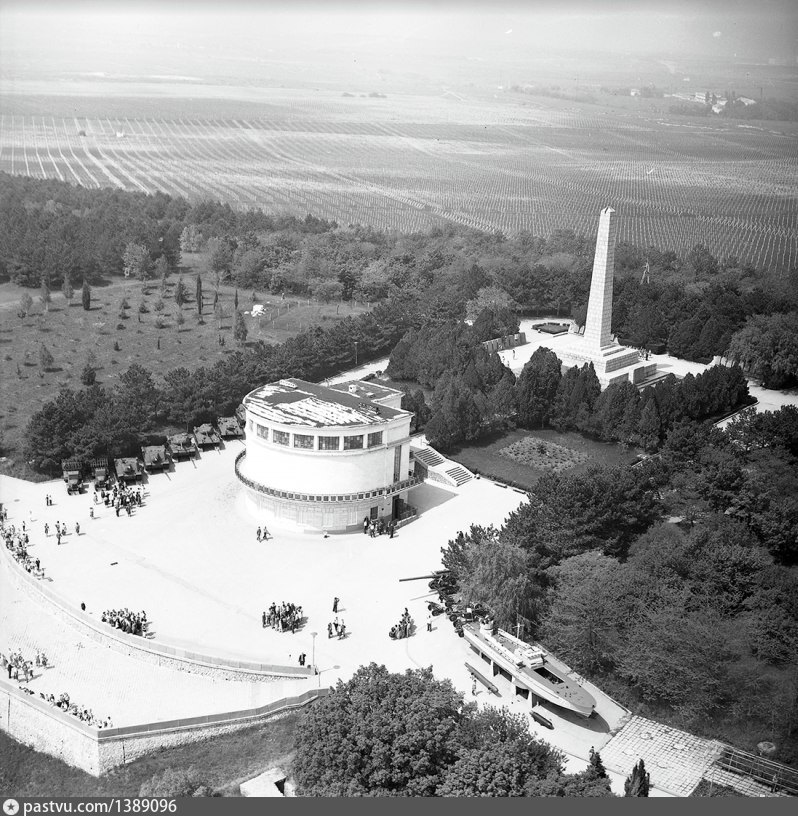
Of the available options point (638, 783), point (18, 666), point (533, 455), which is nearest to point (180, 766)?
point (18, 666)

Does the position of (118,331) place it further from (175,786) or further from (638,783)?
(638,783)

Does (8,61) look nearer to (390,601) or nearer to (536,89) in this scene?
(536,89)

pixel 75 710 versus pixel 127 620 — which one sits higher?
pixel 127 620

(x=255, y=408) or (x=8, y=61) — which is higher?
(x=8, y=61)

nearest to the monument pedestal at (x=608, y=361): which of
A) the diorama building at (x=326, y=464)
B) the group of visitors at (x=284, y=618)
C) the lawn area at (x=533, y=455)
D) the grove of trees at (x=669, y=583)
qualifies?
the lawn area at (x=533, y=455)

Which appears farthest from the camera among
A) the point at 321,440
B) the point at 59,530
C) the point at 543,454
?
the point at 543,454

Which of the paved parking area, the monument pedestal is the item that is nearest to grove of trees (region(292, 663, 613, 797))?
the paved parking area

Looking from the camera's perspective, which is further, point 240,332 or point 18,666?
point 240,332

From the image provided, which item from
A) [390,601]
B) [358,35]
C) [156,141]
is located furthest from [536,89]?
[390,601]
